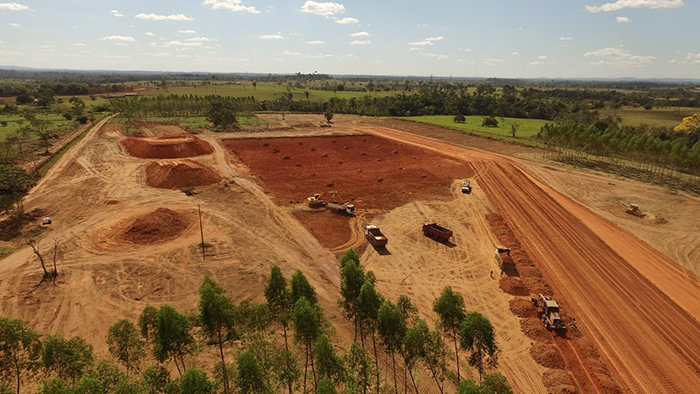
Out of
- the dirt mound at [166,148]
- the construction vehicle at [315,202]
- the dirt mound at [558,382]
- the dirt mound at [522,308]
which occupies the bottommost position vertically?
the dirt mound at [558,382]

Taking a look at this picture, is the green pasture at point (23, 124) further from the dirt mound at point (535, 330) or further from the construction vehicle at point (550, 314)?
the construction vehicle at point (550, 314)

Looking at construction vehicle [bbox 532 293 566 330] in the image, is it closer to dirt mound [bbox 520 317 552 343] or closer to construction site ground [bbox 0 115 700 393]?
dirt mound [bbox 520 317 552 343]

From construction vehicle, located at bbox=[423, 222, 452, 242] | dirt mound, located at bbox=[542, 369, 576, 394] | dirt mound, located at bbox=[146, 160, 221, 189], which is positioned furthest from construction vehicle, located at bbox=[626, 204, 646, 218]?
dirt mound, located at bbox=[146, 160, 221, 189]

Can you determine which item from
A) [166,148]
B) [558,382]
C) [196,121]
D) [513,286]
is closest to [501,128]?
[513,286]

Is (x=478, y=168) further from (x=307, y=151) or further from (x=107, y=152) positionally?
(x=107, y=152)

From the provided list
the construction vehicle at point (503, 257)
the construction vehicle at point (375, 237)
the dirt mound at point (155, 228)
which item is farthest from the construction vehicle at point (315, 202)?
the construction vehicle at point (503, 257)

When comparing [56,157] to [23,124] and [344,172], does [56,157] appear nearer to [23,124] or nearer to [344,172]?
[23,124]

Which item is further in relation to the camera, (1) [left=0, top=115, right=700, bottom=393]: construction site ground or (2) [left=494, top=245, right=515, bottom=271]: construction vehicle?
(2) [left=494, top=245, right=515, bottom=271]: construction vehicle
